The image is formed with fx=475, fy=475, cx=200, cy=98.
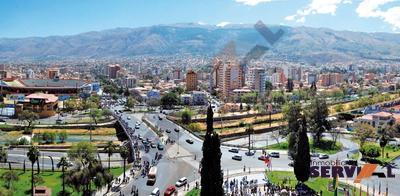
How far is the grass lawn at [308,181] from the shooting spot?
80.5 feet

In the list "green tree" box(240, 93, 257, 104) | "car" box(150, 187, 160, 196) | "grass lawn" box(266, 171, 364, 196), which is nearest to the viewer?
"car" box(150, 187, 160, 196)

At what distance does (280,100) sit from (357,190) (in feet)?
143

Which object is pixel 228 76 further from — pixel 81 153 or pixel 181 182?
pixel 181 182

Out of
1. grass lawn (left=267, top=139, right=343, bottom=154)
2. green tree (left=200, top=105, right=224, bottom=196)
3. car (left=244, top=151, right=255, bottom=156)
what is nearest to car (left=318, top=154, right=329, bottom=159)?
grass lawn (left=267, top=139, right=343, bottom=154)

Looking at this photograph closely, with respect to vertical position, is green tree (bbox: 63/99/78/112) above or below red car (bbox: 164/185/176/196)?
below

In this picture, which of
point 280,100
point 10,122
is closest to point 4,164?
point 10,122

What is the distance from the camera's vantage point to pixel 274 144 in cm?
3828

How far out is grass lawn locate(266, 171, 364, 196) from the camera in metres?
24.5

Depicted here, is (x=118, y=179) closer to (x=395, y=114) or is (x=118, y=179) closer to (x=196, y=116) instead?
(x=196, y=116)

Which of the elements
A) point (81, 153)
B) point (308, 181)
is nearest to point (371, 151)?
point (308, 181)

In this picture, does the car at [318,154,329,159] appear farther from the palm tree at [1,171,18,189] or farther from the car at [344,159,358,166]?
the palm tree at [1,171,18,189]

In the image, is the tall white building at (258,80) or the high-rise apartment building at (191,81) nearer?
the tall white building at (258,80)

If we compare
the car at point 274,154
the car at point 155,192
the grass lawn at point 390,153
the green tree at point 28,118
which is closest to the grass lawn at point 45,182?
the car at point 155,192

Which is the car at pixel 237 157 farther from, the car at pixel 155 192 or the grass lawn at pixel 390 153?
the grass lawn at pixel 390 153
